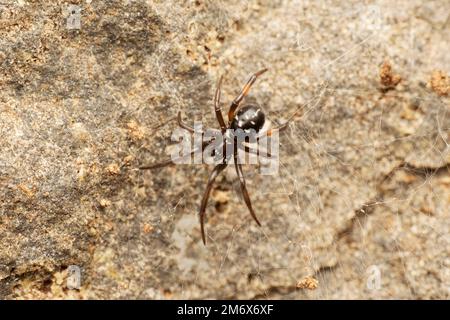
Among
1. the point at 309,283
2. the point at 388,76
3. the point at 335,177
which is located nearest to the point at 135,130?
the point at 335,177

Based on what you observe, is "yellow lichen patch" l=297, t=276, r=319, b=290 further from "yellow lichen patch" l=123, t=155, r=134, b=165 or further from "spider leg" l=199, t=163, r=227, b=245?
"yellow lichen patch" l=123, t=155, r=134, b=165

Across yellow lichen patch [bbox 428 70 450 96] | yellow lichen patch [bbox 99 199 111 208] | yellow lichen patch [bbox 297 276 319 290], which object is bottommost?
yellow lichen patch [bbox 297 276 319 290]

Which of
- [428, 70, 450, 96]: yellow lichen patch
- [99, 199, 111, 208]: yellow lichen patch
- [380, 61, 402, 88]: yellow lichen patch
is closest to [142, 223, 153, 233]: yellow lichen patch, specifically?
[99, 199, 111, 208]: yellow lichen patch

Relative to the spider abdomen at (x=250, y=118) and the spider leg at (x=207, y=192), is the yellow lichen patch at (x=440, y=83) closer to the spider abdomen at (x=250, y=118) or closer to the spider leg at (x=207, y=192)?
the spider abdomen at (x=250, y=118)

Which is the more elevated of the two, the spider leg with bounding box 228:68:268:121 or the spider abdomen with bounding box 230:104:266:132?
the spider leg with bounding box 228:68:268:121

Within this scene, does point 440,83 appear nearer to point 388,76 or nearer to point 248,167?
point 388,76
